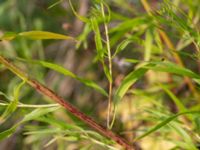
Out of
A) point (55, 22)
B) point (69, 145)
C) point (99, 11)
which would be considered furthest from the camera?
point (55, 22)

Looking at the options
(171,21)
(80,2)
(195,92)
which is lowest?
(195,92)

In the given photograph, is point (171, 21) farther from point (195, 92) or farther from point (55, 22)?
point (55, 22)

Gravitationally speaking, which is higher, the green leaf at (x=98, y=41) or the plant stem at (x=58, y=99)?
the green leaf at (x=98, y=41)

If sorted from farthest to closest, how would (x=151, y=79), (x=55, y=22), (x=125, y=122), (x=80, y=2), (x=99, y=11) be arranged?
(x=55, y=22)
(x=80, y=2)
(x=151, y=79)
(x=125, y=122)
(x=99, y=11)

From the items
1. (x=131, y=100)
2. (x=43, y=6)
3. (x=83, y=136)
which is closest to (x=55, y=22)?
(x=43, y=6)

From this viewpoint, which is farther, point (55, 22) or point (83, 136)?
point (55, 22)

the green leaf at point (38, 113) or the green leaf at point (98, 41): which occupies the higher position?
the green leaf at point (98, 41)

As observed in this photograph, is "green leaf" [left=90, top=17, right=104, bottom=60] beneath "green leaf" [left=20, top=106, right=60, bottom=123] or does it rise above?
above

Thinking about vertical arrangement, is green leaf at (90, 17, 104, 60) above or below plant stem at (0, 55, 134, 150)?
above

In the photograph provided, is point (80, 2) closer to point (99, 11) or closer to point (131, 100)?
point (131, 100)

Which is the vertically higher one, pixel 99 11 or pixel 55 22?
pixel 99 11
